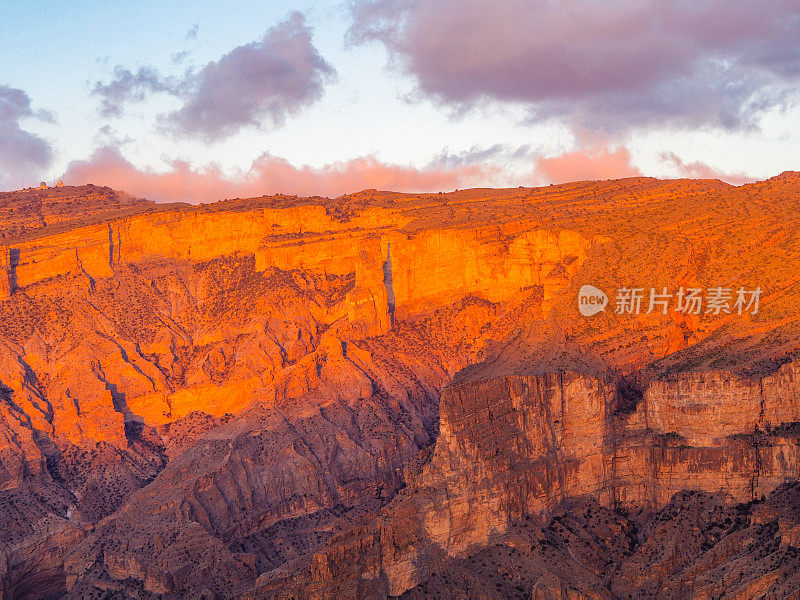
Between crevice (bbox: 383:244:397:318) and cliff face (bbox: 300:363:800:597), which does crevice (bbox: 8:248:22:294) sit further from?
cliff face (bbox: 300:363:800:597)

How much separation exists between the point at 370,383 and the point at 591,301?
741 inches

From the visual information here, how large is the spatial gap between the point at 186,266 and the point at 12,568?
29.4 m

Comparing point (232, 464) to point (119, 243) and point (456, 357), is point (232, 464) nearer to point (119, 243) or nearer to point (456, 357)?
point (456, 357)

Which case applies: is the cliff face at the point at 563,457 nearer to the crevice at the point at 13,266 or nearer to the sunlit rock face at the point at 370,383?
the sunlit rock face at the point at 370,383

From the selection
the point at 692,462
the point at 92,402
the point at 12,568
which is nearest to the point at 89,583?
the point at 12,568

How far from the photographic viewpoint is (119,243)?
9500cm

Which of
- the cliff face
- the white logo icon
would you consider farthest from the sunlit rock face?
the white logo icon

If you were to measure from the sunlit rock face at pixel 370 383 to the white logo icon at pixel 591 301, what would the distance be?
647 mm

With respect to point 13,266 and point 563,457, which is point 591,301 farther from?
point 13,266

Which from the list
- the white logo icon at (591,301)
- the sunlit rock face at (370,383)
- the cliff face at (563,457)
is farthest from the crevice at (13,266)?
the cliff face at (563,457)

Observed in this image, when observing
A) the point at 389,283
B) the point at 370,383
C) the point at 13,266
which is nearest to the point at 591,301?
the point at 370,383

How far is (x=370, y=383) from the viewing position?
274ft

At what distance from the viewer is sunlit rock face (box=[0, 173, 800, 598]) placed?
59812mm

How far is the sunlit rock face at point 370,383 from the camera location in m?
59.8
